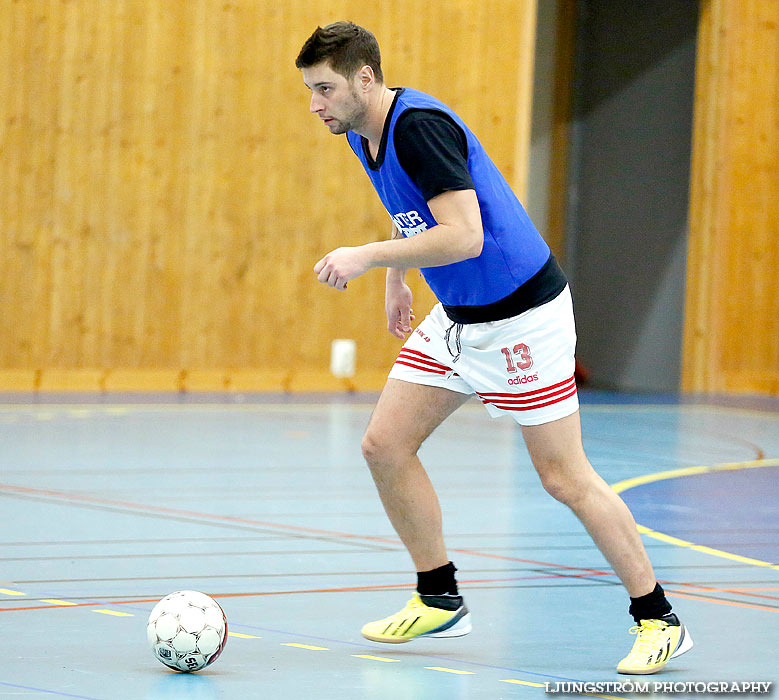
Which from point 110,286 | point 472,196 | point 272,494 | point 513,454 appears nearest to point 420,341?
point 472,196

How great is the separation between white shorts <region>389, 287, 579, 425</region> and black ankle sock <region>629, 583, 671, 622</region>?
1.71 ft

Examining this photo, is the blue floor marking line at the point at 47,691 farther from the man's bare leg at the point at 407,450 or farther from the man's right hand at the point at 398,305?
the man's right hand at the point at 398,305

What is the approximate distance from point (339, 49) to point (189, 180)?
857 centimetres

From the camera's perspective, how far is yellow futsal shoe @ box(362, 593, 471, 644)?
355cm

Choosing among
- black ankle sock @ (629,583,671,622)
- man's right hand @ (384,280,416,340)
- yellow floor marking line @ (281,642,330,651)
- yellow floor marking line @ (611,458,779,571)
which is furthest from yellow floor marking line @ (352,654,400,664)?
yellow floor marking line @ (611,458,779,571)

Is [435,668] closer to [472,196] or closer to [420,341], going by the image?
[420,341]

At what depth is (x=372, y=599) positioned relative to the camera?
412cm

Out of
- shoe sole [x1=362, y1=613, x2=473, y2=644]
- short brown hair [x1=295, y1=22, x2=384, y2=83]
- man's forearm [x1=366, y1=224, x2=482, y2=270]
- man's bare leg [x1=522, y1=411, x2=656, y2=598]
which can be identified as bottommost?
shoe sole [x1=362, y1=613, x2=473, y2=644]

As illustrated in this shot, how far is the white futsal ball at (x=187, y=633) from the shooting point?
3.16 m

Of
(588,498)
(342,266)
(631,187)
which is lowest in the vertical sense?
Answer: (588,498)

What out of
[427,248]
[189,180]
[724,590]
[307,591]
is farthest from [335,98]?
[189,180]

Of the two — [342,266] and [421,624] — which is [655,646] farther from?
[342,266]

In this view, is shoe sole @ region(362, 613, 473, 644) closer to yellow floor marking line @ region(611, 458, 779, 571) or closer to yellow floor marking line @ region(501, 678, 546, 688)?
yellow floor marking line @ region(501, 678, 546, 688)

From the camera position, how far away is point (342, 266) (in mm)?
3037
